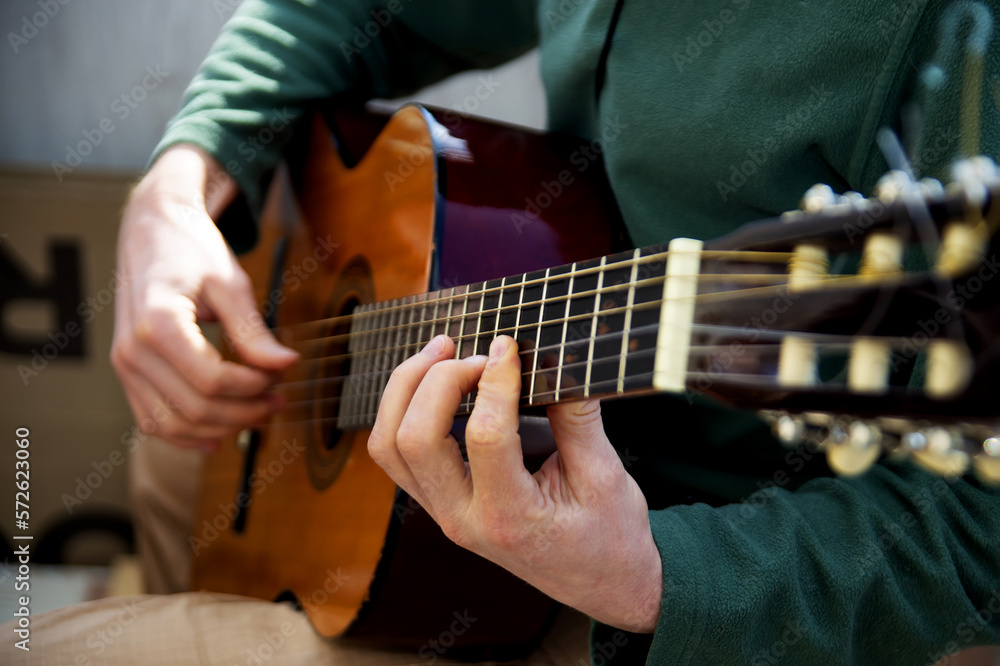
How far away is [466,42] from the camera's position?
3.80ft

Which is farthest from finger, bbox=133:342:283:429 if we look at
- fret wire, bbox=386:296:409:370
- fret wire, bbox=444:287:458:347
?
fret wire, bbox=444:287:458:347

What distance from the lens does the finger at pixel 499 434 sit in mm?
520

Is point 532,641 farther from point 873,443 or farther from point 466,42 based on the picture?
point 466,42

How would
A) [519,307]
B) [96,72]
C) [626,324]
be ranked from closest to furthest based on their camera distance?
1. [626,324]
2. [519,307]
3. [96,72]

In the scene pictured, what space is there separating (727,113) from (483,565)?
506 millimetres

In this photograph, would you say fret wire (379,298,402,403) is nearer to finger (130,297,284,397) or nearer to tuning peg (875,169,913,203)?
finger (130,297,284,397)

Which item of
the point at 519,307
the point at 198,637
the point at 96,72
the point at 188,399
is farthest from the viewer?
the point at 96,72

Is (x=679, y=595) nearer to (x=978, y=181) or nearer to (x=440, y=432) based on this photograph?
(x=440, y=432)

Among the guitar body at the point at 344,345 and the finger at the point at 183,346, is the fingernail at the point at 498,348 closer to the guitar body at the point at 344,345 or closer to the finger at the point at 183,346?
the guitar body at the point at 344,345

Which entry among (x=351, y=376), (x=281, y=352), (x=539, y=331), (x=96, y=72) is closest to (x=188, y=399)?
(x=281, y=352)

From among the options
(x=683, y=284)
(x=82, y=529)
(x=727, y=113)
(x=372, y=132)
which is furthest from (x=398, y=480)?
(x=82, y=529)

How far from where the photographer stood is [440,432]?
1.83 feet

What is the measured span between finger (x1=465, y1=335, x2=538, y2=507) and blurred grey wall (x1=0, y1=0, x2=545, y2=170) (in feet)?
4.71

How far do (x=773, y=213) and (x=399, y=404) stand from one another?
0.42m
